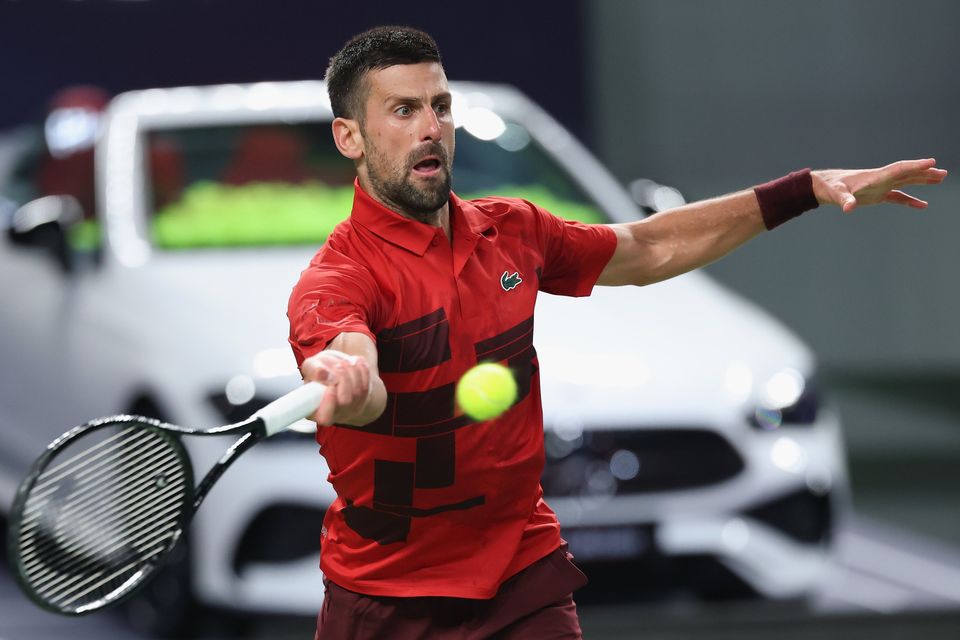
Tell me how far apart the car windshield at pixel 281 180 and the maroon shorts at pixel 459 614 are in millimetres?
2933

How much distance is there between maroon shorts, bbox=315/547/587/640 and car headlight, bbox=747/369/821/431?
2.13 meters

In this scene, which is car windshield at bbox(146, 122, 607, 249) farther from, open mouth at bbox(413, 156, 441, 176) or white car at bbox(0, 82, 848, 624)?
open mouth at bbox(413, 156, 441, 176)

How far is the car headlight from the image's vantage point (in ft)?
17.0

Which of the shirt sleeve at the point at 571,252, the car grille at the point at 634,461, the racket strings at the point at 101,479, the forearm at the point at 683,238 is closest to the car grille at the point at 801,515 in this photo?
the car grille at the point at 634,461

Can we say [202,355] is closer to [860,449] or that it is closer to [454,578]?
[454,578]

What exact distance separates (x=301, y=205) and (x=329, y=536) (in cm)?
308

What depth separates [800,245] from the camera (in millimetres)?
9484

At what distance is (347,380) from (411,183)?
558 millimetres

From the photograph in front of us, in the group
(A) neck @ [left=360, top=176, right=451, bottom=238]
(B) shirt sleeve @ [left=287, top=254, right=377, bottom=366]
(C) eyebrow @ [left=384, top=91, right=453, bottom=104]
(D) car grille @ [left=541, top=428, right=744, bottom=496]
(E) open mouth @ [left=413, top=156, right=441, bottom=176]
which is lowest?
(D) car grille @ [left=541, top=428, right=744, bottom=496]

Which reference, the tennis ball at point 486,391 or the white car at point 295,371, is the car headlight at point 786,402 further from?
the tennis ball at point 486,391

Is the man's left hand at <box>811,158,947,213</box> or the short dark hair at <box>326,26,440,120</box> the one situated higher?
the short dark hair at <box>326,26,440,120</box>

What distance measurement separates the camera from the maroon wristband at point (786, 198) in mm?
3393

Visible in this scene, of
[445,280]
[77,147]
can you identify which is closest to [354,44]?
[445,280]

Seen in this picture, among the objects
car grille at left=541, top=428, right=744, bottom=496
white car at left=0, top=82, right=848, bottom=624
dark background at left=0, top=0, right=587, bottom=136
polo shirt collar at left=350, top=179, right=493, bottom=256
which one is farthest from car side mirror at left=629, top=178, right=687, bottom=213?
polo shirt collar at left=350, top=179, right=493, bottom=256
